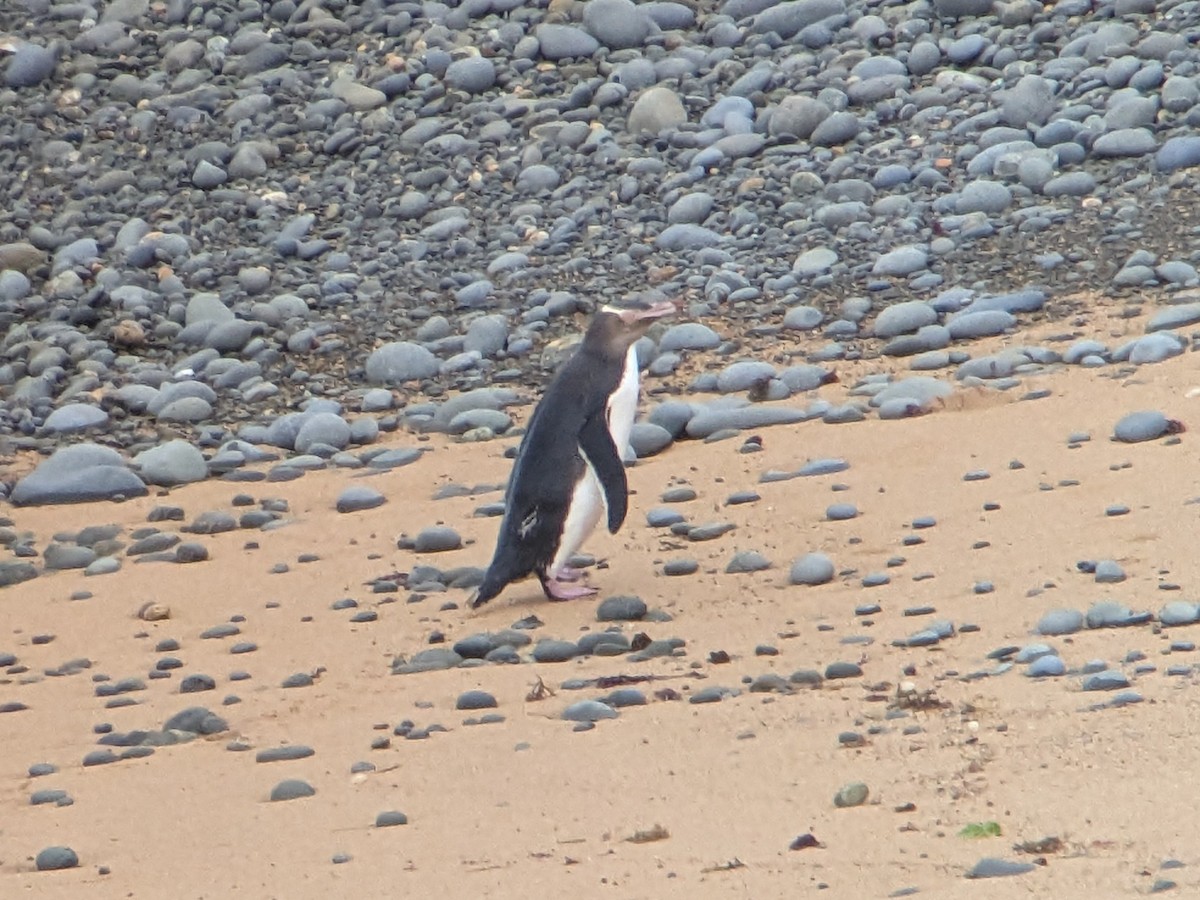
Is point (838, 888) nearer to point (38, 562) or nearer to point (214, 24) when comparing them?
point (38, 562)

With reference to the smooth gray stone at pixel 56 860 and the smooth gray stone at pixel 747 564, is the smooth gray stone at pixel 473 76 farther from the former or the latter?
the smooth gray stone at pixel 56 860

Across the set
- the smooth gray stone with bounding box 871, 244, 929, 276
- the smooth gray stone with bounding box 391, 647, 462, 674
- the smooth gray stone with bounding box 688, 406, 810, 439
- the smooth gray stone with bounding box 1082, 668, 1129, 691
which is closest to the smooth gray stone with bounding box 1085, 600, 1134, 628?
the smooth gray stone with bounding box 1082, 668, 1129, 691

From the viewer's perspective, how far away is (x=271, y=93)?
12.4 m

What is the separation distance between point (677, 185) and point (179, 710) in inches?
225

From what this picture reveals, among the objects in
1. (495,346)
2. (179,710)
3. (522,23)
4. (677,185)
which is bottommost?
(179,710)

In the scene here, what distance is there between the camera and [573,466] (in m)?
6.12

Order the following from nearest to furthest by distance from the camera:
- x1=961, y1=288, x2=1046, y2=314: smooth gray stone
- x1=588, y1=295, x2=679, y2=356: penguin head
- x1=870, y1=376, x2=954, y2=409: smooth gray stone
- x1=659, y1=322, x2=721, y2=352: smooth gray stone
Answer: x1=588, y1=295, x2=679, y2=356: penguin head, x1=870, y1=376, x2=954, y2=409: smooth gray stone, x1=961, y1=288, x2=1046, y2=314: smooth gray stone, x1=659, y1=322, x2=721, y2=352: smooth gray stone

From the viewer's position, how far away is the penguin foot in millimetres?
5934

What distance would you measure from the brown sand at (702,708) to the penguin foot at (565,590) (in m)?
0.09

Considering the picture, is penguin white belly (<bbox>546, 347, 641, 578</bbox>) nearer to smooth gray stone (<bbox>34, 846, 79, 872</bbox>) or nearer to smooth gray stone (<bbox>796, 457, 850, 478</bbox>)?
smooth gray stone (<bbox>796, 457, 850, 478</bbox>)

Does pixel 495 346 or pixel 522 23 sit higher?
pixel 522 23

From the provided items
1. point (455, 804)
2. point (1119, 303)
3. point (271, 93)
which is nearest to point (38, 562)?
point (455, 804)

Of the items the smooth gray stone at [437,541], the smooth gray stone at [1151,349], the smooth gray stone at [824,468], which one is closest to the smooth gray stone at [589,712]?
the smooth gray stone at [437,541]

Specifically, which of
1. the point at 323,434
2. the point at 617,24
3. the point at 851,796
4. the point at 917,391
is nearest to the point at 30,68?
the point at 617,24
